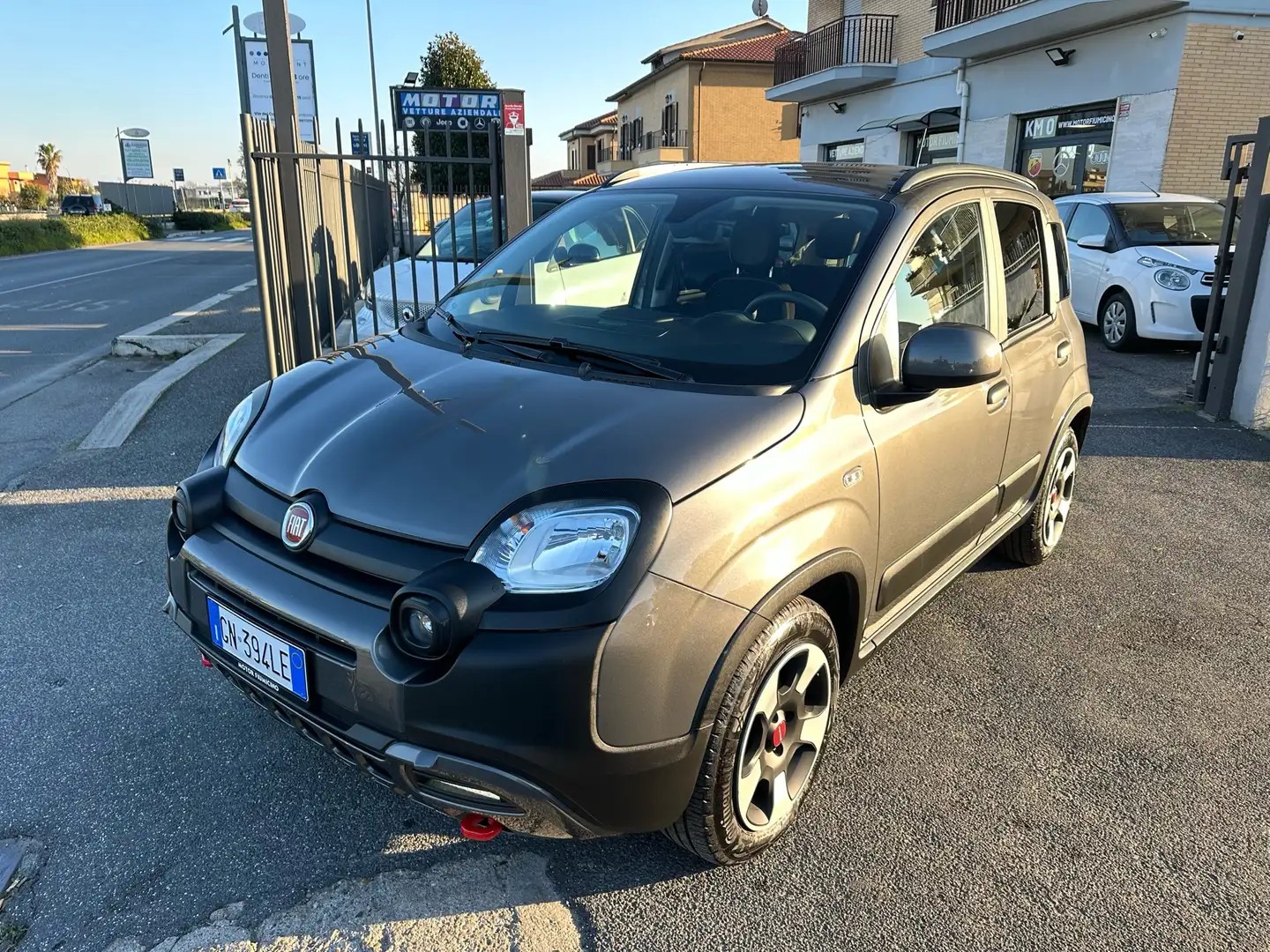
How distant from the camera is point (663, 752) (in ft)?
6.53

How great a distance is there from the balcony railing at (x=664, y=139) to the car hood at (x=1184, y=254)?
33.5 m

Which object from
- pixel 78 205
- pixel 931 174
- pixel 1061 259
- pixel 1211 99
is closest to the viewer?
pixel 931 174

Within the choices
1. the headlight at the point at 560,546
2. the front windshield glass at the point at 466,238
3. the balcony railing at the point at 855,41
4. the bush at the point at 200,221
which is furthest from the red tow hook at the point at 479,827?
the bush at the point at 200,221

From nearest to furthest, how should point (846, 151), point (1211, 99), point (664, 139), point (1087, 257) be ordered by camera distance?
point (1087, 257) < point (1211, 99) < point (846, 151) < point (664, 139)

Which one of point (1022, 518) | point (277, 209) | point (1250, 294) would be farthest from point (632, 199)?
point (1250, 294)

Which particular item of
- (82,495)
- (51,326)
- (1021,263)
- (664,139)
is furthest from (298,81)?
(664,139)

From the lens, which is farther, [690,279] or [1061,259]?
[1061,259]

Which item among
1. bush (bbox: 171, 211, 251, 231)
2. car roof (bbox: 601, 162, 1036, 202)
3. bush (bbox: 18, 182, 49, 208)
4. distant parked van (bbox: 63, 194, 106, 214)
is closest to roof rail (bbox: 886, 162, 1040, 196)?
car roof (bbox: 601, 162, 1036, 202)

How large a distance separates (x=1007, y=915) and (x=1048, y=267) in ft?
9.23

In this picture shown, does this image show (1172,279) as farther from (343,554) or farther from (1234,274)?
(343,554)

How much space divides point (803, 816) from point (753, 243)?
6.00 ft

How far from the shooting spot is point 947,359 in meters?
2.51

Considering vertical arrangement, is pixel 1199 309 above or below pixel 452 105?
below

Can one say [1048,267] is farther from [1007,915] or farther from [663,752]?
[663,752]
